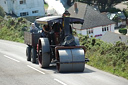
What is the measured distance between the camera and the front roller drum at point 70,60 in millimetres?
15602

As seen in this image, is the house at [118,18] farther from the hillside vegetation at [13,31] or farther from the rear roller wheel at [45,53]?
the rear roller wheel at [45,53]

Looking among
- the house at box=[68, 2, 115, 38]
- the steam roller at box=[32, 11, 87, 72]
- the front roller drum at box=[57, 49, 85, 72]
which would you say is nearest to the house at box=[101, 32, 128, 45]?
the house at box=[68, 2, 115, 38]

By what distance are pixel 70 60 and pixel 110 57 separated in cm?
336

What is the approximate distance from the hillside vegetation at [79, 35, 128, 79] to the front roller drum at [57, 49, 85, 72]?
1.89m

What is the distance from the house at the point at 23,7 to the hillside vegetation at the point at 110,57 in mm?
73278

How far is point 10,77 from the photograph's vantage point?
15.0 meters

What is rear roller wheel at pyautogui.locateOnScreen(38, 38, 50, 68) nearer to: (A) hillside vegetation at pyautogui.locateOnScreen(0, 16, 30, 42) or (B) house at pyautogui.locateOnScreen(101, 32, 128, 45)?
(A) hillside vegetation at pyautogui.locateOnScreen(0, 16, 30, 42)

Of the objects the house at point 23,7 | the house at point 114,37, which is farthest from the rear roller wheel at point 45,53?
the house at point 23,7

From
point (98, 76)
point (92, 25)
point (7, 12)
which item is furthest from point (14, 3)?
point (98, 76)

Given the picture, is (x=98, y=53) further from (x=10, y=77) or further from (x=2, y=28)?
(x=2, y=28)

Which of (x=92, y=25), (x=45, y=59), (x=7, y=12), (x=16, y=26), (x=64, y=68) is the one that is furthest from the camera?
(x=7, y=12)

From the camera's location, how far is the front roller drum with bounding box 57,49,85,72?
1560 cm

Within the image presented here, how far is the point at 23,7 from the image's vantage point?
93750 mm

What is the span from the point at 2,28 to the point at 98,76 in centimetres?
2389
